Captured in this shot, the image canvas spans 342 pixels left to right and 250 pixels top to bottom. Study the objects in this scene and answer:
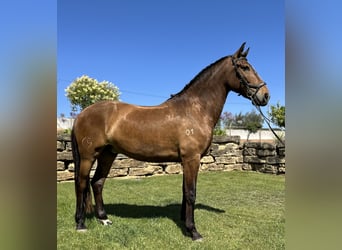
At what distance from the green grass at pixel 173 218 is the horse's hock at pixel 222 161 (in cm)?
70

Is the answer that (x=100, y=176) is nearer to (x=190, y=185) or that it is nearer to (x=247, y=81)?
(x=190, y=185)

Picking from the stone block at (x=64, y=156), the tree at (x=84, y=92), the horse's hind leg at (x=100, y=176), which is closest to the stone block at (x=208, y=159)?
the stone block at (x=64, y=156)

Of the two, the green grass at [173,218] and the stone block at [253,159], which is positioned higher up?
the stone block at [253,159]

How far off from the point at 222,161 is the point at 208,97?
20.6ft

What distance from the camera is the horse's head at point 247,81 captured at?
347cm

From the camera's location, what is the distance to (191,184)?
11.7 feet

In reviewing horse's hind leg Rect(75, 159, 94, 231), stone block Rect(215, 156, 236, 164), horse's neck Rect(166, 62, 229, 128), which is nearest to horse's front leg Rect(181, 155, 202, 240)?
horse's neck Rect(166, 62, 229, 128)

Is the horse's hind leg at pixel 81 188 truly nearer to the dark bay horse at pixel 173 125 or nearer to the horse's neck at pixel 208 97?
the dark bay horse at pixel 173 125
